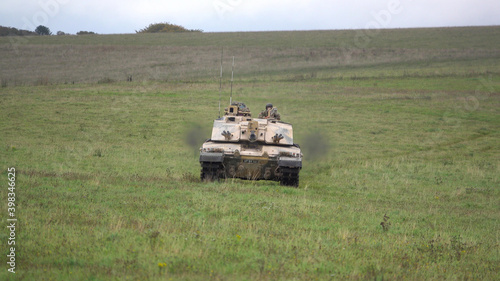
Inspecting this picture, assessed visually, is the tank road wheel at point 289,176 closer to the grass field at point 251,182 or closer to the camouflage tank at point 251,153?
the camouflage tank at point 251,153

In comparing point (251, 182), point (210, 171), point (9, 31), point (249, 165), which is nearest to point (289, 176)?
point (249, 165)

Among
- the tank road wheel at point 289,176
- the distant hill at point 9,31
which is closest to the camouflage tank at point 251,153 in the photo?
the tank road wheel at point 289,176

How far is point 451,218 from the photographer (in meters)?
14.1

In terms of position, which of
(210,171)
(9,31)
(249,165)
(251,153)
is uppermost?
(9,31)

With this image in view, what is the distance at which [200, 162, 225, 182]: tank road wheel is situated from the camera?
16891mm

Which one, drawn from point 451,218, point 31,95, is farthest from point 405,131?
point 31,95

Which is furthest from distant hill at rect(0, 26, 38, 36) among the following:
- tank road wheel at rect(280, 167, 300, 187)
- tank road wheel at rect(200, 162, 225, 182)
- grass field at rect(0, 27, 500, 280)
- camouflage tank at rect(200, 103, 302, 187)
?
tank road wheel at rect(280, 167, 300, 187)

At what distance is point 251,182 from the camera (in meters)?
18.7

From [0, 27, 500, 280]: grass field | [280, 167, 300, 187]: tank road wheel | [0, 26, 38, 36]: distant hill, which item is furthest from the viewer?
[0, 26, 38, 36]: distant hill

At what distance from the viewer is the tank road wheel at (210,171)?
55.4ft

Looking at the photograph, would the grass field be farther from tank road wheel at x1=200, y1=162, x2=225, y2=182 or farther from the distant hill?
the distant hill

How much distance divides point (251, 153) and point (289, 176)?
1313 mm

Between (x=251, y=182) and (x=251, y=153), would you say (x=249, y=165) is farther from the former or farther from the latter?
(x=251, y=182)

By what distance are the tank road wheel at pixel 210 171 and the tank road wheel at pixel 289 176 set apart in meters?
1.83
